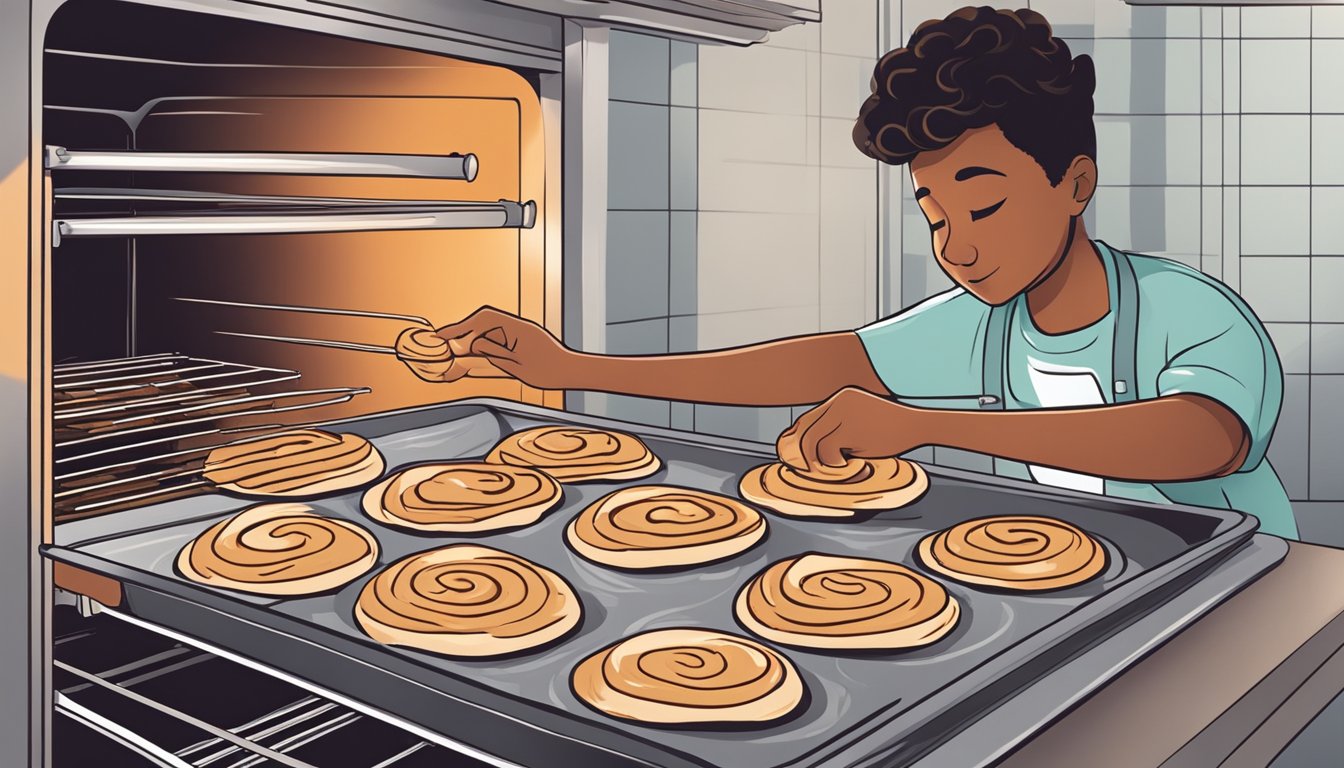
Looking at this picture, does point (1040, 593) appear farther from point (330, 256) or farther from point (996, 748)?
point (330, 256)

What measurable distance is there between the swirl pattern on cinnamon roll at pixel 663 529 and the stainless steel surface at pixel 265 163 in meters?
0.34

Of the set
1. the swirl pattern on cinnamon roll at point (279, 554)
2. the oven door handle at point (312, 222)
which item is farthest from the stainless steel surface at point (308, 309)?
the swirl pattern on cinnamon roll at point (279, 554)

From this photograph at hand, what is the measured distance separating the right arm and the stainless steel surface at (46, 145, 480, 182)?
28 centimetres

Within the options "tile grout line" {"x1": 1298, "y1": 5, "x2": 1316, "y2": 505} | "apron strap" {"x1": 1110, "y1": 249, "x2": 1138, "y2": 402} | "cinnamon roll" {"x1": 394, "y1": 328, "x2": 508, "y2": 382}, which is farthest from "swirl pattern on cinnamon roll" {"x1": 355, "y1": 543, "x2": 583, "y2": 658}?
"tile grout line" {"x1": 1298, "y1": 5, "x2": 1316, "y2": 505}

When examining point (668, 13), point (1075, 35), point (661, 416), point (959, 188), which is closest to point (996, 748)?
point (959, 188)

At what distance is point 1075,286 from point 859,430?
1.64 ft

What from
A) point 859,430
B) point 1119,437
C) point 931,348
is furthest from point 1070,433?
point 931,348

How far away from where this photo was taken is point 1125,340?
1.32m

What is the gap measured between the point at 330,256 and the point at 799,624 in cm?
70

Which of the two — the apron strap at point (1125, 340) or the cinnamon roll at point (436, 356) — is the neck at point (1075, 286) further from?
the cinnamon roll at point (436, 356)

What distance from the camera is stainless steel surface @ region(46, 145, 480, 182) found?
0.72m

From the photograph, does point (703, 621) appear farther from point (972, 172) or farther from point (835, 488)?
point (972, 172)

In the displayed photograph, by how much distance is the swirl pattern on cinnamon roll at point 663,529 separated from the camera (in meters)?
0.91

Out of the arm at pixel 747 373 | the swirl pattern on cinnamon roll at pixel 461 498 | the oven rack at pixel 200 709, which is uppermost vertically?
the arm at pixel 747 373
